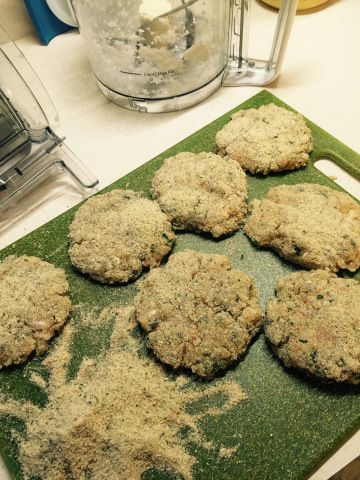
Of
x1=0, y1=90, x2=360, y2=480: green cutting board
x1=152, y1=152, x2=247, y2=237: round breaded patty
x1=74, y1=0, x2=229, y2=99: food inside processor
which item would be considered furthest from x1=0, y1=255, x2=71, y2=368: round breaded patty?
x1=74, y1=0, x2=229, y2=99: food inside processor

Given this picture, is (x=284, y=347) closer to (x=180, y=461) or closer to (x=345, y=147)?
(x=180, y=461)

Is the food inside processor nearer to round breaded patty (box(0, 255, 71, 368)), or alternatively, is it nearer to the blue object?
the blue object

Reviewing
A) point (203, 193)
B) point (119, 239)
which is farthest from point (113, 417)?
point (203, 193)

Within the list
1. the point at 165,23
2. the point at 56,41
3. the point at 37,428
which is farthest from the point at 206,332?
the point at 56,41

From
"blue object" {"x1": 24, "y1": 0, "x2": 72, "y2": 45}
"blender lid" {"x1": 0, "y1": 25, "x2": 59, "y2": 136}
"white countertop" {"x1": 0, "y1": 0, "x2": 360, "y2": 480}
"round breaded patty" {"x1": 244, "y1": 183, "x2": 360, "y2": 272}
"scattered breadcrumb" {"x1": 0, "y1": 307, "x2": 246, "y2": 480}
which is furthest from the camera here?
"blue object" {"x1": 24, "y1": 0, "x2": 72, "y2": 45}

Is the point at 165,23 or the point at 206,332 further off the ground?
the point at 165,23
